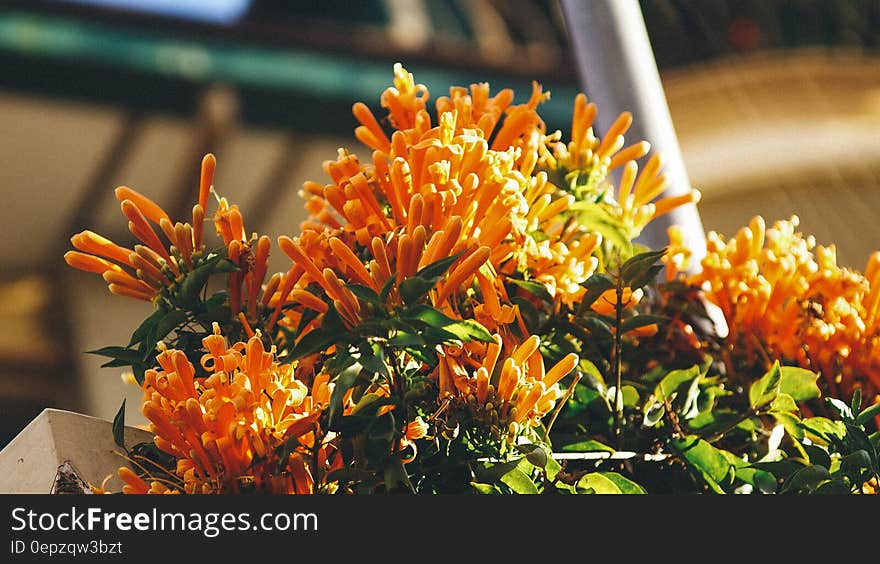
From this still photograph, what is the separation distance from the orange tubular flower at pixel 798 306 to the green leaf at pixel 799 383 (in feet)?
0.11

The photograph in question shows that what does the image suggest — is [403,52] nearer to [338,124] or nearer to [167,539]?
[338,124]

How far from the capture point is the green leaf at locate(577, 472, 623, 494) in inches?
23.9

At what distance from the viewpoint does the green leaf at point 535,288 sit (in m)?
0.65

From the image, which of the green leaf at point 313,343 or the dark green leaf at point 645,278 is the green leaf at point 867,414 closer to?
the dark green leaf at point 645,278

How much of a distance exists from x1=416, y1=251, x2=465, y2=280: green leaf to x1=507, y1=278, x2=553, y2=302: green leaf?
3.7 inches

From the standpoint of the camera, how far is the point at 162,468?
1.96ft

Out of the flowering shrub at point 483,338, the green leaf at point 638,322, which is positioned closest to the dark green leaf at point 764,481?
the flowering shrub at point 483,338

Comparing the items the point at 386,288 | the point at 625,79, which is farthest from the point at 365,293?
the point at 625,79

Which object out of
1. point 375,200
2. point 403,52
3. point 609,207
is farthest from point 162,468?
point 403,52

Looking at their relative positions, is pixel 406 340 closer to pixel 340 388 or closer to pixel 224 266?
pixel 340 388

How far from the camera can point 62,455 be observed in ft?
2.02

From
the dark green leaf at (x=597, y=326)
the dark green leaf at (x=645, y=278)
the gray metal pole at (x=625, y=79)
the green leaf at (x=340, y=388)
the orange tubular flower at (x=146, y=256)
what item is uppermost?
the gray metal pole at (x=625, y=79)

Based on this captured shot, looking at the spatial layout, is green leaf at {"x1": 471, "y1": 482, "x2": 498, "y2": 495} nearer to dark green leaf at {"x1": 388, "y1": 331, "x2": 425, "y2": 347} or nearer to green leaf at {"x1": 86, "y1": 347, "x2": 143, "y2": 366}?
dark green leaf at {"x1": 388, "y1": 331, "x2": 425, "y2": 347}

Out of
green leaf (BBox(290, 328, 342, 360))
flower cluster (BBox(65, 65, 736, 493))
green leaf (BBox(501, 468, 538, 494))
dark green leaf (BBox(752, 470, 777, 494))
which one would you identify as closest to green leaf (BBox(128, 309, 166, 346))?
flower cluster (BBox(65, 65, 736, 493))
